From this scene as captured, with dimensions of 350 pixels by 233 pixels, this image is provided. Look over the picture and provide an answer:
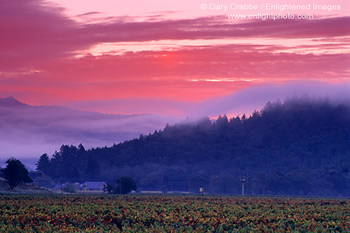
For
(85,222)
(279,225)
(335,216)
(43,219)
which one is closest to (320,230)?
(279,225)

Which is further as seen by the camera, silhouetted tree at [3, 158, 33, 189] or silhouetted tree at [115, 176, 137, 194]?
silhouetted tree at [115, 176, 137, 194]

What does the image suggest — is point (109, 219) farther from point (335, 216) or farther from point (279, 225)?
point (335, 216)

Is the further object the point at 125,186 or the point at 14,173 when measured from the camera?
the point at 125,186

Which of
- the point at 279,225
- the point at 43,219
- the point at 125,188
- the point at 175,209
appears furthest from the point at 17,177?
the point at 279,225

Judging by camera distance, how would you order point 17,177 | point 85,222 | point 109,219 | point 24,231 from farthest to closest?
1. point 17,177
2. point 109,219
3. point 85,222
4. point 24,231

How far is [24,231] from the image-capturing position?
4622cm

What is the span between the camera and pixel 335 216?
211 ft

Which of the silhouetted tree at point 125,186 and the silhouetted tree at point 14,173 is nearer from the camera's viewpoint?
the silhouetted tree at point 14,173

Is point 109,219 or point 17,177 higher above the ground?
point 17,177

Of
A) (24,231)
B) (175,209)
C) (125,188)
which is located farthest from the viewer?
(125,188)

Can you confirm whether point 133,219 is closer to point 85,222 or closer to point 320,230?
point 85,222

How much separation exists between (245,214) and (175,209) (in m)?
12.7

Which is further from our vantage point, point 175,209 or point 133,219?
point 175,209

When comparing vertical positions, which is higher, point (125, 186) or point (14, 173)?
point (14, 173)
